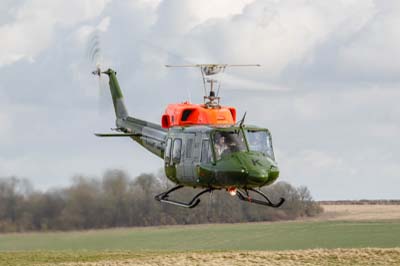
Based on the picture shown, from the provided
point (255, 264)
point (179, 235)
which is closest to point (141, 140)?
point (255, 264)

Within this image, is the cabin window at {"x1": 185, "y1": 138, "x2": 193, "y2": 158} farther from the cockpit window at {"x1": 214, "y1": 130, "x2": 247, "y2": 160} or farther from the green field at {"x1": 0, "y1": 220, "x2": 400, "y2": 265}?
the green field at {"x1": 0, "y1": 220, "x2": 400, "y2": 265}

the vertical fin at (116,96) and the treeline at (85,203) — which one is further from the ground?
the vertical fin at (116,96)

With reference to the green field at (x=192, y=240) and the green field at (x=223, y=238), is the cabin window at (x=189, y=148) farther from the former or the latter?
the green field at (x=223, y=238)

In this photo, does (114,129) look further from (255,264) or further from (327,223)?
(327,223)

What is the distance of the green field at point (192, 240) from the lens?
4416cm

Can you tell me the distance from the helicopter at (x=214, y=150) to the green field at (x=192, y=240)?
11.0 metres

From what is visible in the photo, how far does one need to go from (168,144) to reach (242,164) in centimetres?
299

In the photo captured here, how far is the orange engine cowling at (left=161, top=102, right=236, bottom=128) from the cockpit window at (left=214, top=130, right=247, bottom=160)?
1.18 m

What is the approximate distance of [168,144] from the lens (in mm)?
32156

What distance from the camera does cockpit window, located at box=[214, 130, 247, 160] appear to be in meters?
30.3

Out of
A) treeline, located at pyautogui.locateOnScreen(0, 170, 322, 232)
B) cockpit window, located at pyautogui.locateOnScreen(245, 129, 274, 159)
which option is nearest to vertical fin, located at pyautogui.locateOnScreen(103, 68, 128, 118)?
treeline, located at pyautogui.locateOnScreen(0, 170, 322, 232)

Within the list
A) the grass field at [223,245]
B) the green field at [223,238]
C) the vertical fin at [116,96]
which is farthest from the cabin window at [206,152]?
the green field at [223,238]

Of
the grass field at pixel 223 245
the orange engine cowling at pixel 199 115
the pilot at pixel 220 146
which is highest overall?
the orange engine cowling at pixel 199 115

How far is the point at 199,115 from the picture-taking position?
31.9m
